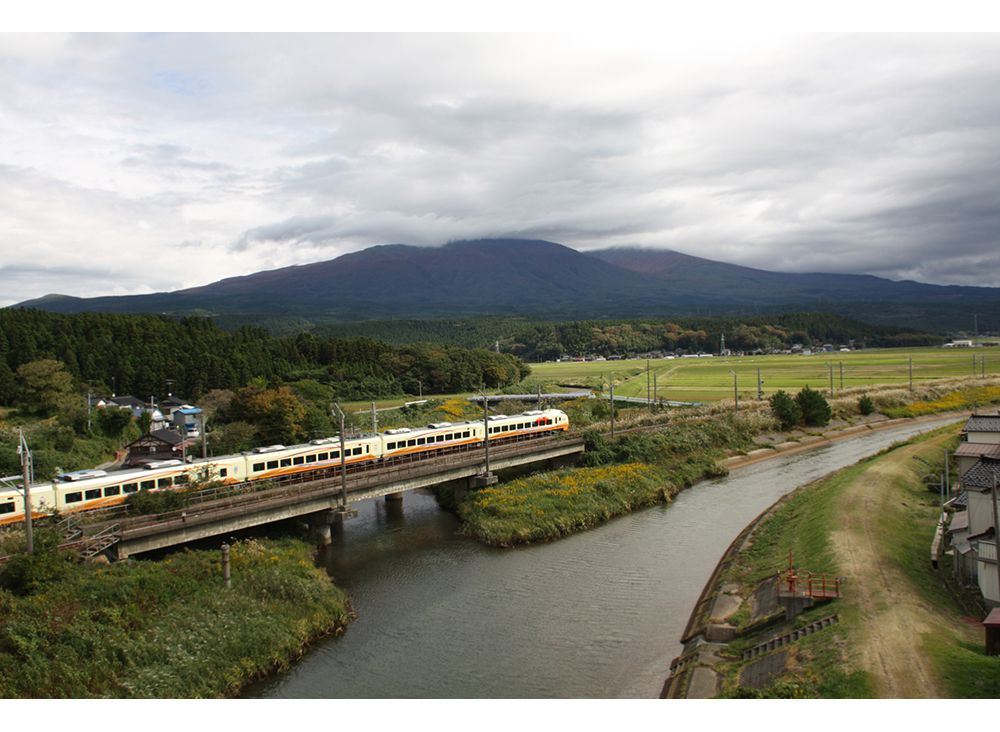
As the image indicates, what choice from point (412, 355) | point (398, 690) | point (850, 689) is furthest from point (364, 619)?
point (412, 355)

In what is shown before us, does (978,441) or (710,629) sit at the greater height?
(978,441)

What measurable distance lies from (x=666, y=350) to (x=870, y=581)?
479 feet

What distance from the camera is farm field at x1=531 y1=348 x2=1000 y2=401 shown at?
3287 inches

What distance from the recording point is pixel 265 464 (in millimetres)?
32375

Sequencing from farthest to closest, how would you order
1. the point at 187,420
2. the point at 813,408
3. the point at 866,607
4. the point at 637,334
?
the point at 637,334 < the point at 813,408 < the point at 187,420 < the point at 866,607

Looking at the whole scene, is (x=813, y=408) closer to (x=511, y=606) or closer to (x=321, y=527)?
(x=511, y=606)

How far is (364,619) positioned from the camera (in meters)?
22.6

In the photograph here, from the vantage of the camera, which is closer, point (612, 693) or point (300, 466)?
point (612, 693)

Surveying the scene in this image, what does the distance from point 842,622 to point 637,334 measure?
146785mm

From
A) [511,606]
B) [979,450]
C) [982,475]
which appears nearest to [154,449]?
[511,606]

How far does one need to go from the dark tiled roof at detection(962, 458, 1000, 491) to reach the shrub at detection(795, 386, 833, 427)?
3622 cm

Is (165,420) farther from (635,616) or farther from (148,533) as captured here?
(635,616)

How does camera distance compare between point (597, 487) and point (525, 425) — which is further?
point (525, 425)

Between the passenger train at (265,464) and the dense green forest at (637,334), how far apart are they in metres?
109
